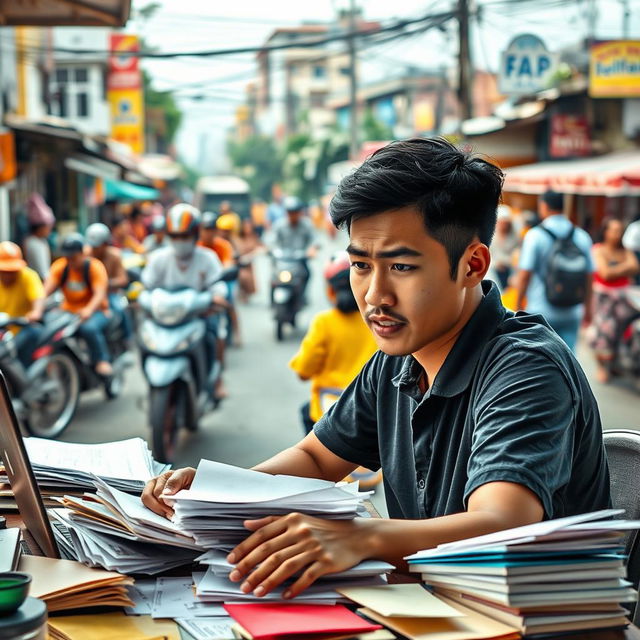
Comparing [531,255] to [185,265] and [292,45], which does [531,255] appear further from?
[292,45]

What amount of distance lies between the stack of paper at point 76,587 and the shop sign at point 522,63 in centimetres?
1389

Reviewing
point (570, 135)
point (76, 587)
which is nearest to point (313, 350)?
point (76, 587)

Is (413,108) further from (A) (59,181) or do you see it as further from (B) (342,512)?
(B) (342,512)

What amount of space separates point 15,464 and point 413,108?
57.8 m

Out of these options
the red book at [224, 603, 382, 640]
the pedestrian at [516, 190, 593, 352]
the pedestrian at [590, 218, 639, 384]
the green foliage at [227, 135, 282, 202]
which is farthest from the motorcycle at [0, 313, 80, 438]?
the green foliage at [227, 135, 282, 202]

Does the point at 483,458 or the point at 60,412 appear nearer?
the point at 483,458

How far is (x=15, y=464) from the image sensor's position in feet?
6.52

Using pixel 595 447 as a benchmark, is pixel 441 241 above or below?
above

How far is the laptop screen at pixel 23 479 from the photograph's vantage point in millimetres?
1930

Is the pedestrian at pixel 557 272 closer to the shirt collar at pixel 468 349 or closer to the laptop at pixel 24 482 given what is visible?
the shirt collar at pixel 468 349

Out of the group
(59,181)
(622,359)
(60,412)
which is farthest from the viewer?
(59,181)

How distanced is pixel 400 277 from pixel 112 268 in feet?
28.2

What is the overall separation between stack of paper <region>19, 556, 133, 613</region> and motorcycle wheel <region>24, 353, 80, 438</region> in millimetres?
5847

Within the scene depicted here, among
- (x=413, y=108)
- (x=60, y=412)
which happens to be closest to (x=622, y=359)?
(x=60, y=412)
